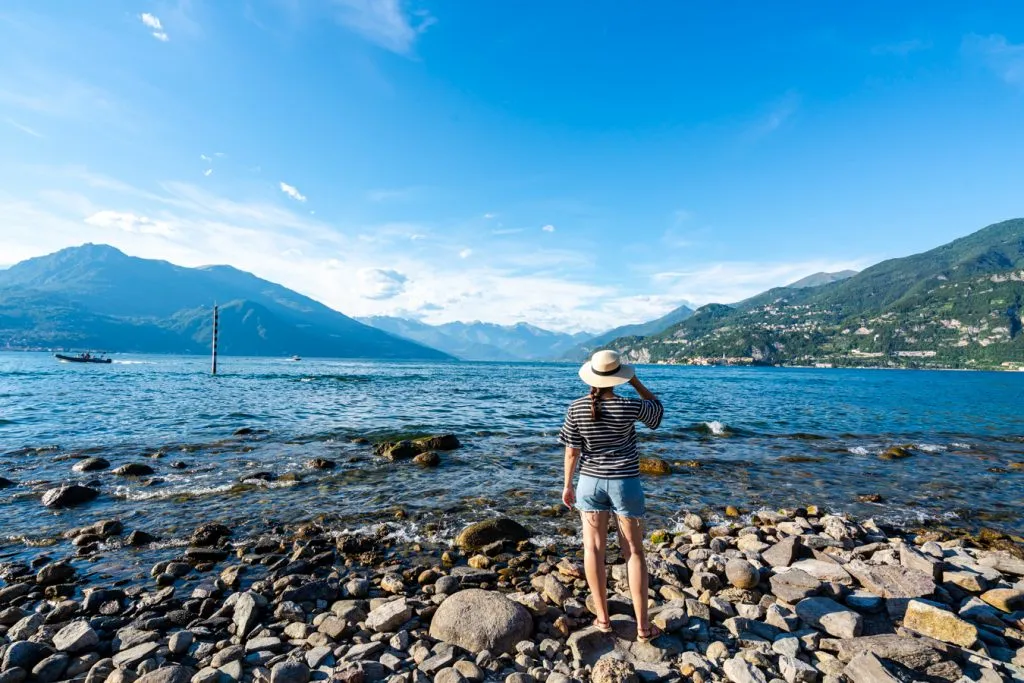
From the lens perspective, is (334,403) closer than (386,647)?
No

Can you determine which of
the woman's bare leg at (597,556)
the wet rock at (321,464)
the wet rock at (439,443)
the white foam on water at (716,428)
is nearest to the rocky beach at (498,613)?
the woman's bare leg at (597,556)

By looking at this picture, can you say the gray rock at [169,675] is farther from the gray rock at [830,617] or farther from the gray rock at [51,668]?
the gray rock at [830,617]

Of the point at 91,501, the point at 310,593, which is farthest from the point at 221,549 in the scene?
the point at 91,501

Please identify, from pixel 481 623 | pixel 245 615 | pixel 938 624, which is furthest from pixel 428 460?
pixel 938 624

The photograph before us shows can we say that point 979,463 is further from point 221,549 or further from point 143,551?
point 143,551

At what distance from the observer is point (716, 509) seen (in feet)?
41.6

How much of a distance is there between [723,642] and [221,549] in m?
9.37

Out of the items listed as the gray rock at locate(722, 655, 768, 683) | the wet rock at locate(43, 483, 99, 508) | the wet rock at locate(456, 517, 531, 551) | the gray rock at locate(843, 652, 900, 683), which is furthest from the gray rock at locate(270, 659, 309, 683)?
the wet rock at locate(43, 483, 99, 508)

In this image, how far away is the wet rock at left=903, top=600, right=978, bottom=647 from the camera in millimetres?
Answer: 5840

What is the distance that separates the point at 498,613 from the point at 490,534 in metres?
3.61

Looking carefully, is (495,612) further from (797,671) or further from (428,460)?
(428,460)

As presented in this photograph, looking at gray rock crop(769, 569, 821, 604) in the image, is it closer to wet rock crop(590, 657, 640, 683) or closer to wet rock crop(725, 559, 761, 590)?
wet rock crop(725, 559, 761, 590)

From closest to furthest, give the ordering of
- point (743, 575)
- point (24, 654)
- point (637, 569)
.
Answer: point (24, 654), point (637, 569), point (743, 575)

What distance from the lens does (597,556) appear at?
20.1 ft
